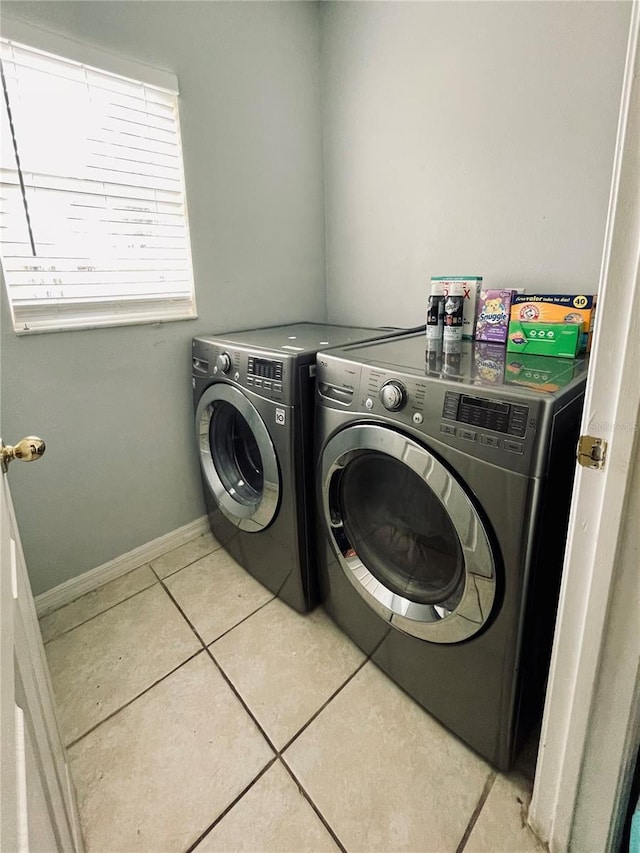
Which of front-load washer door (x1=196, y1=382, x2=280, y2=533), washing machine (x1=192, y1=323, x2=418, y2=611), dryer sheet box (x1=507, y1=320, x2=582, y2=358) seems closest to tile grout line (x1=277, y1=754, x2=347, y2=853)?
washing machine (x1=192, y1=323, x2=418, y2=611)

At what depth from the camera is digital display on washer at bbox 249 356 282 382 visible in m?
1.26

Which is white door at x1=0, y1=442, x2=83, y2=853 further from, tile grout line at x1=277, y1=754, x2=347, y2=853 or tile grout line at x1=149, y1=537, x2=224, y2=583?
tile grout line at x1=149, y1=537, x2=224, y2=583

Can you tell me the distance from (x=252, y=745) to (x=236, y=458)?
3.21ft

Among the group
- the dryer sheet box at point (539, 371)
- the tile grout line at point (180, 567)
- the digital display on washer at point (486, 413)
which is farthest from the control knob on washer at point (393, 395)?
the tile grout line at point (180, 567)

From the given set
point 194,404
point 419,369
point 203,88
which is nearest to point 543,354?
point 419,369

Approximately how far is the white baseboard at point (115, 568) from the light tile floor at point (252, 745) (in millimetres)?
53

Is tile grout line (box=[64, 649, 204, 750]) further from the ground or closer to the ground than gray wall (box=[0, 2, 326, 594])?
closer to the ground

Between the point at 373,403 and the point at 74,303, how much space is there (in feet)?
3.76

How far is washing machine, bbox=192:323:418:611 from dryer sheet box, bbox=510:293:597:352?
19.4 inches

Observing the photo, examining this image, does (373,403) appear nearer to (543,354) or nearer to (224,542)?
(543,354)

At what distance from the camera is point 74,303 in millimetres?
1437

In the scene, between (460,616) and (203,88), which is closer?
(460,616)

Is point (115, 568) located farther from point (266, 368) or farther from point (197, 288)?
point (197, 288)

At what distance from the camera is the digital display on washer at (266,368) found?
1.26 m
